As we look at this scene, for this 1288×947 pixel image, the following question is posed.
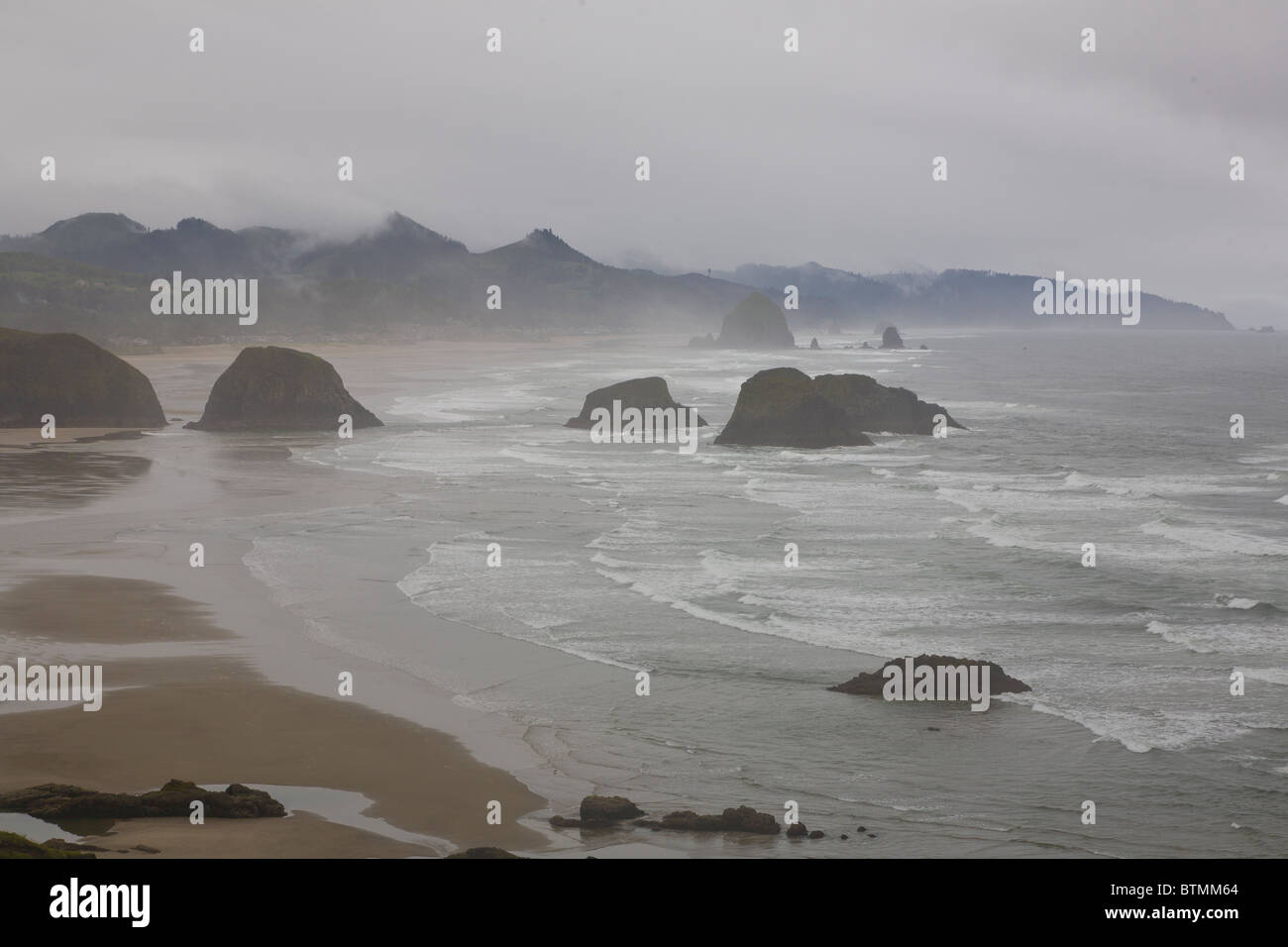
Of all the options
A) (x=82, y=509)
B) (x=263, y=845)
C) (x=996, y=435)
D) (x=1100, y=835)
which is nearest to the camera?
(x=263, y=845)

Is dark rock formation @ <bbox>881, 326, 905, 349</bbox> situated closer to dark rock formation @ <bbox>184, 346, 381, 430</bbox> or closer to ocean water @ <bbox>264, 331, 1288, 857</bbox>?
ocean water @ <bbox>264, 331, 1288, 857</bbox>

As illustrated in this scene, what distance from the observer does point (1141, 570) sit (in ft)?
84.7

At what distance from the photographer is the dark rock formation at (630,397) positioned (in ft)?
187

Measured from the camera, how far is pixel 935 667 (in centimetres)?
1686

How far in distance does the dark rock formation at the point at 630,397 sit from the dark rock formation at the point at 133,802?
45.5 meters

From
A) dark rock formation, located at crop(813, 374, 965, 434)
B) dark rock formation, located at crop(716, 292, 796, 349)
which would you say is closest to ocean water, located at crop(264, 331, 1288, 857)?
dark rock formation, located at crop(813, 374, 965, 434)

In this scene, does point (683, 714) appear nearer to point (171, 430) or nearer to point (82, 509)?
point (82, 509)

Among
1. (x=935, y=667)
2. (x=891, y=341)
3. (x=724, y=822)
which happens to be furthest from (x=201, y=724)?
(x=891, y=341)

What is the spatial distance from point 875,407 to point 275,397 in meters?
25.1

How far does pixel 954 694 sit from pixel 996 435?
43.4 meters

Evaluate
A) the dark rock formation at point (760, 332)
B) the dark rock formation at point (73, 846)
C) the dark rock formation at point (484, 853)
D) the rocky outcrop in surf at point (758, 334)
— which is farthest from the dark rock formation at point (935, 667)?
the dark rock formation at point (760, 332)

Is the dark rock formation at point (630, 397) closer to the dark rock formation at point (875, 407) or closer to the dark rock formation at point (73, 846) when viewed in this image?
the dark rock formation at point (875, 407)
